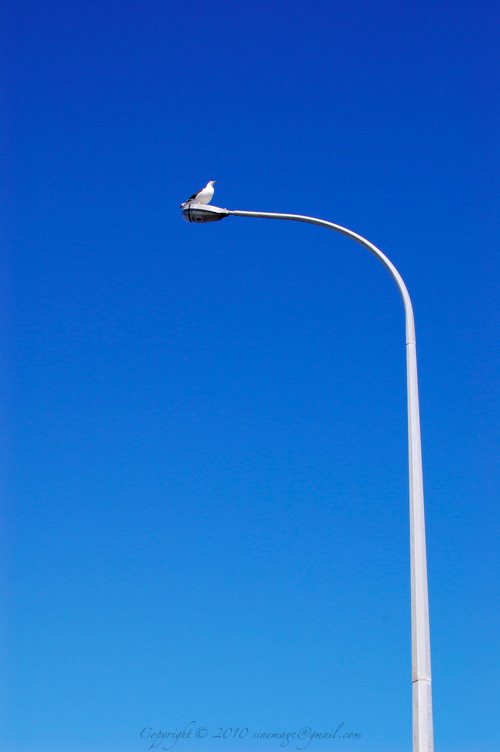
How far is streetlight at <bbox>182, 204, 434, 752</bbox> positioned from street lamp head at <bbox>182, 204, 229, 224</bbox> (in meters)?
1.49

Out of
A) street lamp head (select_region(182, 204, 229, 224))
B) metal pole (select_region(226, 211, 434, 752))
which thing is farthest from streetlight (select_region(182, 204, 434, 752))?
street lamp head (select_region(182, 204, 229, 224))

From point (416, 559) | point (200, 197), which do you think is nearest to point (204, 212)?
point (200, 197)

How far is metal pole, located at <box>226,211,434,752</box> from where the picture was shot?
6.73 metres

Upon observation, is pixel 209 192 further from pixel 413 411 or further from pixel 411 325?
pixel 413 411

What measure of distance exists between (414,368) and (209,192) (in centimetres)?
449

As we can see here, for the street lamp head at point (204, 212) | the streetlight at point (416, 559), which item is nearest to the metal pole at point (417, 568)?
the streetlight at point (416, 559)

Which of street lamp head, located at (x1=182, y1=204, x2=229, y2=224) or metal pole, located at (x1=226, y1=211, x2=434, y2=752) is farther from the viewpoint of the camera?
→ street lamp head, located at (x1=182, y1=204, x2=229, y2=224)

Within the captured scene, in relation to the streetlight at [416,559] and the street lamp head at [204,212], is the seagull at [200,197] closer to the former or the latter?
the street lamp head at [204,212]

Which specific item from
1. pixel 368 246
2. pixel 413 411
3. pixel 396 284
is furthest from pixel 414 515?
pixel 368 246

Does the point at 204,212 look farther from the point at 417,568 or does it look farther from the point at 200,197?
the point at 417,568

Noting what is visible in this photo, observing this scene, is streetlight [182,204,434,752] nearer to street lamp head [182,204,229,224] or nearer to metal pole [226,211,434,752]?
metal pole [226,211,434,752]

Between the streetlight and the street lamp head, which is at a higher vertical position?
the street lamp head

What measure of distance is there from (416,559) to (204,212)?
15.2 ft

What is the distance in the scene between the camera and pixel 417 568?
7312 millimetres
